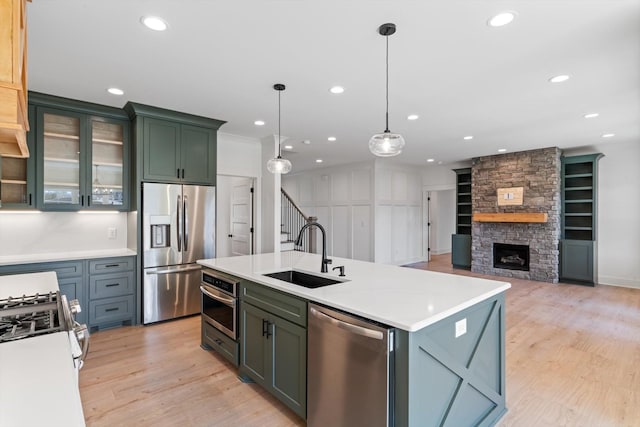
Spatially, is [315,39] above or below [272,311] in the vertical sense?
above

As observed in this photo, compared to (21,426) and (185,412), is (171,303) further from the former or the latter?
(21,426)

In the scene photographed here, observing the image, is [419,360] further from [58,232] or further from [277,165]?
[58,232]

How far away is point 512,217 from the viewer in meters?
6.64

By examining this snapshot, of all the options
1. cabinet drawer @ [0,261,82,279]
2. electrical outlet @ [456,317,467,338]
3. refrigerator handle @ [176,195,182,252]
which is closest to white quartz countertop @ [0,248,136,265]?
cabinet drawer @ [0,261,82,279]

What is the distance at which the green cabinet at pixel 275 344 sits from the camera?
2.06 metres

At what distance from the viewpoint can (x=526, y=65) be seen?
280 cm

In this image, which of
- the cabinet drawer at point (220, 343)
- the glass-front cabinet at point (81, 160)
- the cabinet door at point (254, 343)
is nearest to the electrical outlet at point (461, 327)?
the cabinet door at point (254, 343)

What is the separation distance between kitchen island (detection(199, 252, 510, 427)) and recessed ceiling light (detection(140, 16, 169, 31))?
186 centimetres

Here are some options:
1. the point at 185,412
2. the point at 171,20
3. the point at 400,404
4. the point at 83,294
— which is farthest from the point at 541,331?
the point at 83,294

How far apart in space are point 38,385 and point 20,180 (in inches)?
144

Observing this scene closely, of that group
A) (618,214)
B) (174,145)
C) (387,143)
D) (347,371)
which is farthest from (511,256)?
(174,145)

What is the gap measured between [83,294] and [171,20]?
3106mm

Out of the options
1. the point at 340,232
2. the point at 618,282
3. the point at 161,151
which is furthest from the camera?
the point at 340,232

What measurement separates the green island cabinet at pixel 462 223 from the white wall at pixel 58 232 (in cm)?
703
